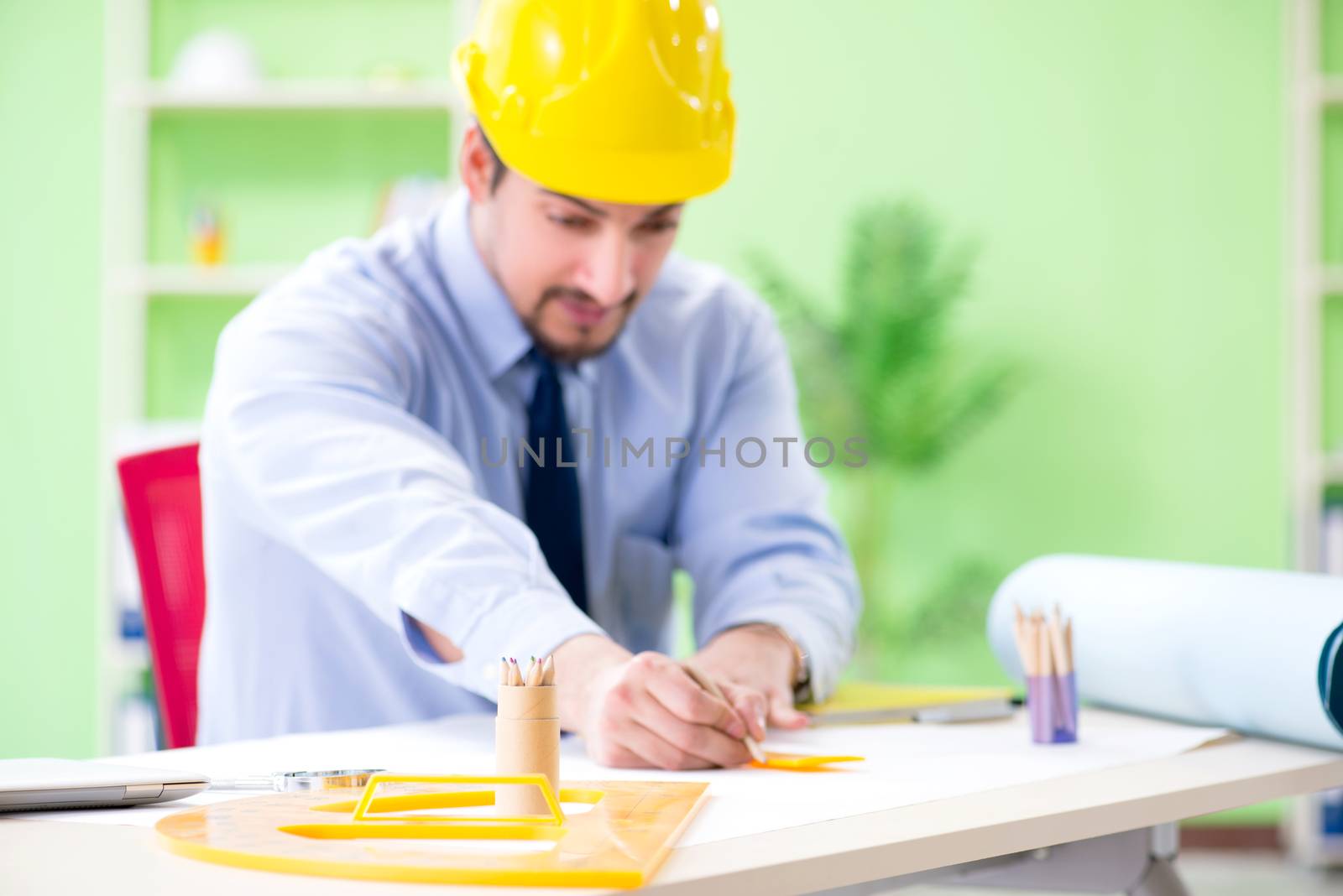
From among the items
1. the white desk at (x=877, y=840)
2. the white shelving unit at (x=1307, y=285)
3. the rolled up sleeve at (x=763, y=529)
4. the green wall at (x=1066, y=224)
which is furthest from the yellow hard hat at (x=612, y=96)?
the white shelving unit at (x=1307, y=285)

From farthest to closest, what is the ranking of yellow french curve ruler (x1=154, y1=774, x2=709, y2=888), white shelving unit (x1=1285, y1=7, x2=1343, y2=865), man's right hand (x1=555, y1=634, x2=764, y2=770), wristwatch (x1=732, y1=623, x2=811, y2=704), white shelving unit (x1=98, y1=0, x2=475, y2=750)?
white shelving unit (x1=1285, y1=7, x2=1343, y2=865), white shelving unit (x1=98, y1=0, x2=475, y2=750), wristwatch (x1=732, y1=623, x2=811, y2=704), man's right hand (x1=555, y1=634, x2=764, y2=770), yellow french curve ruler (x1=154, y1=774, x2=709, y2=888)

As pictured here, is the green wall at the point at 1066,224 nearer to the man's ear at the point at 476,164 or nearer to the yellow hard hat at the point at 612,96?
the man's ear at the point at 476,164

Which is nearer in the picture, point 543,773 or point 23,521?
point 543,773

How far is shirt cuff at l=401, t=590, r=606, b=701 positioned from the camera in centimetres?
108

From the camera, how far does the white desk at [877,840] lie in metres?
0.63

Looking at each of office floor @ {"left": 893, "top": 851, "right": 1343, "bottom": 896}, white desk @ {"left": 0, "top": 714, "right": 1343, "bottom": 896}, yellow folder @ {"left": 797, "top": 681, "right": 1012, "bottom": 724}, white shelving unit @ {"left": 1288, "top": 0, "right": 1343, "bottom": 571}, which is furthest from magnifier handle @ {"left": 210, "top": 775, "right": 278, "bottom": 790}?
white shelving unit @ {"left": 1288, "top": 0, "right": 1343, "bottom": 571}

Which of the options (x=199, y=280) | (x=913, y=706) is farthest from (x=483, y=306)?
(x=199, y=280)

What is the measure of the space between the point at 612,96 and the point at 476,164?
27cm

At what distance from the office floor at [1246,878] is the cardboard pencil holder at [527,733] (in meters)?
2.50

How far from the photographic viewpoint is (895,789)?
0.91 meters

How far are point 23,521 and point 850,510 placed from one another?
6.87 ft

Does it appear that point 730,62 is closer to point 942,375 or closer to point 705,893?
point 942,375

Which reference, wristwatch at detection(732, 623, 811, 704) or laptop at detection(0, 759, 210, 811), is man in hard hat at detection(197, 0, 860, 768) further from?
laptop at detection(0, 759, 210, 811)

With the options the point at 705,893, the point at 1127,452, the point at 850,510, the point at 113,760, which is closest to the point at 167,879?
the point at 705,893
